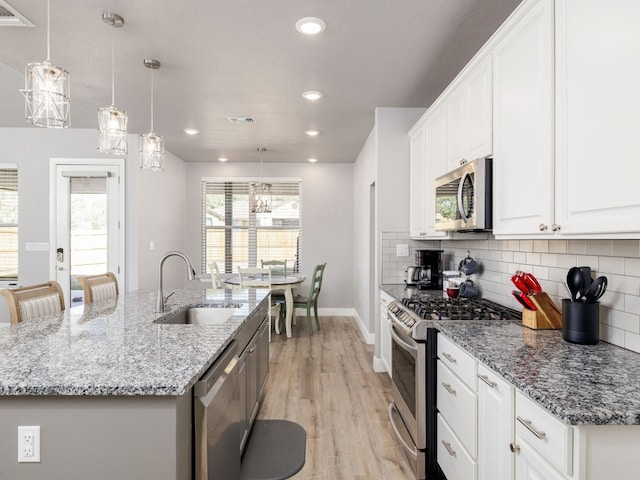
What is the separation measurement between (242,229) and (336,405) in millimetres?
4174

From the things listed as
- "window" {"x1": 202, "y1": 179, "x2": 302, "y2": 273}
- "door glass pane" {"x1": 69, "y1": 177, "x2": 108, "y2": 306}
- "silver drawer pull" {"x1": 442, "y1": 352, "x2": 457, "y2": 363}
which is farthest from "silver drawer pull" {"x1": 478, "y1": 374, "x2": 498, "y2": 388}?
"window" {"x1": 202, "y1": 179, "x2": 302, "y2": 273}

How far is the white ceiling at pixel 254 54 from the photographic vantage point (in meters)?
2.21

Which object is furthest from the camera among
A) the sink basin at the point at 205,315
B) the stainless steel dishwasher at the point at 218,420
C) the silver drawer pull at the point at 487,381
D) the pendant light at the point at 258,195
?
the pendant light at the point at 258,195

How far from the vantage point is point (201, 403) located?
125 centimetres

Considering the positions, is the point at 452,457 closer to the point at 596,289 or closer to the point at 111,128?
the point at 596,289

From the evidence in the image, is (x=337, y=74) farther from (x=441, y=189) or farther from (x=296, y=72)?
(x=441, y=189)

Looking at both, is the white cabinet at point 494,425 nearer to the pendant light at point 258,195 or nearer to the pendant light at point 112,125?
the pendant light at point 112,125

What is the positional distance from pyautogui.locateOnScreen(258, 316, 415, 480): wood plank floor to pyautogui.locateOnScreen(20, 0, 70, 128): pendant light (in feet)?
7.33

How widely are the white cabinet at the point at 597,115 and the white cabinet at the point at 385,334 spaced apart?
6.60 feet

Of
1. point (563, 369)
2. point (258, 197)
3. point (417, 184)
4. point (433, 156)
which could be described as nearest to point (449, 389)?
point (563, 369)

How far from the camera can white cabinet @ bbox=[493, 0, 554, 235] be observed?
59.7 inches

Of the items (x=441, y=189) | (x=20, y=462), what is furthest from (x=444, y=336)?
(x=20, y=462)

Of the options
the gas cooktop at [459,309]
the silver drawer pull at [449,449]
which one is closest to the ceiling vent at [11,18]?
the gas cooktop at [459,309]

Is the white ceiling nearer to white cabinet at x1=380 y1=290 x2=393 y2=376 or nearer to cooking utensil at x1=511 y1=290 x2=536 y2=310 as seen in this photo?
cooking utensil at x1=511 y1=290 x2=536 y2=310
